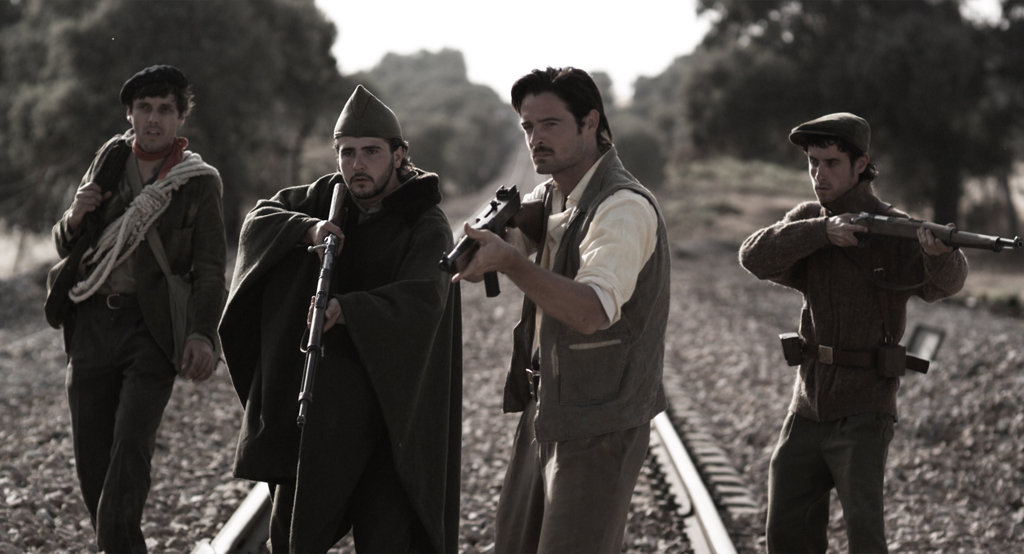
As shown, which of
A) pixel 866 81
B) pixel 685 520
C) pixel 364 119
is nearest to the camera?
pixel 364 119

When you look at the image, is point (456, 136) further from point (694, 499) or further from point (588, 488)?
point (588, 488)

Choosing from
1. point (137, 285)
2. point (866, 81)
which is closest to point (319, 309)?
point (137, 285)

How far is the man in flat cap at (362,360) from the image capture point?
159 inches

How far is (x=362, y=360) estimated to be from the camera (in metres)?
4.04

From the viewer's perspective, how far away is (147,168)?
5191 millimetres

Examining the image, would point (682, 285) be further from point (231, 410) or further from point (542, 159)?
point (542, 159)

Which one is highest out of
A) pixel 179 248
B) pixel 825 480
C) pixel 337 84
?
pixel 337 84

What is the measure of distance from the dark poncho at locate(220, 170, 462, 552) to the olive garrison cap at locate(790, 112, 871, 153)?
4.60ft

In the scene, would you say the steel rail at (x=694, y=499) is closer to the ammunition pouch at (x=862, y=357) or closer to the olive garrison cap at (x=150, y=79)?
the ammunition pouch at (x=862, y=357)

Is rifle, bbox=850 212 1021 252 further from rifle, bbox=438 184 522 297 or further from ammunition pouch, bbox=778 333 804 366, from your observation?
rifle, bbox=438 184 522 297

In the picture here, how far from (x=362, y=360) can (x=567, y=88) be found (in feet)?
3.72

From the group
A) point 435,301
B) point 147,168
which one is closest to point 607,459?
point 435,301

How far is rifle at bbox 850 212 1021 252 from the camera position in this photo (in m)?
4.05

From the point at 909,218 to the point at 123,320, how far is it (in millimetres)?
3138
